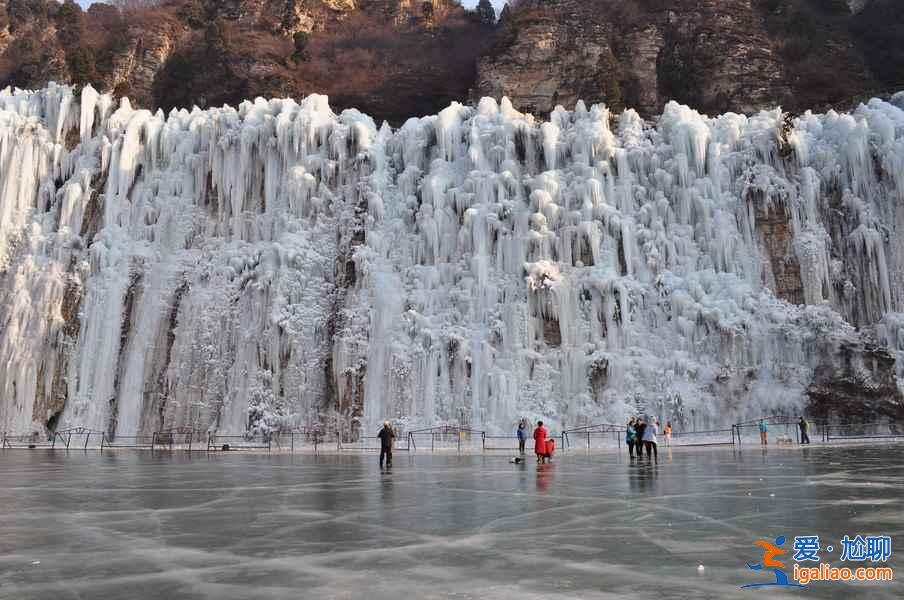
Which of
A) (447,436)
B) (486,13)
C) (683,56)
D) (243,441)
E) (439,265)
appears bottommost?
(243,441)

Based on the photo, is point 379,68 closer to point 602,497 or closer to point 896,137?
point 896,137

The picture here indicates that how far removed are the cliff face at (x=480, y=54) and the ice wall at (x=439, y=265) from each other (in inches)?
393

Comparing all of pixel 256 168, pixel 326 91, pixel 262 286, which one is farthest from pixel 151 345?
pixel 326 91

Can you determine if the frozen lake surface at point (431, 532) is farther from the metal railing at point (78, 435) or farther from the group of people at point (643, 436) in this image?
the metal railing at point (78, 435)

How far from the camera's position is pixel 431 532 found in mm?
7184

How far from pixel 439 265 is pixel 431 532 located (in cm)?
2460

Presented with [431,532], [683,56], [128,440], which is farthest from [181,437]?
[683,56]

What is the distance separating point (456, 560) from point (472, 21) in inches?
2347

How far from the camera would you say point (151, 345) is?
3144 centimetres

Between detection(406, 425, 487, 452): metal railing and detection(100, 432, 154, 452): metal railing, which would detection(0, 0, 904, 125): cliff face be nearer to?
detection(406, 425, 487, 452): metal railing

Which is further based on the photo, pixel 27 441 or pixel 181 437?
pixel 27 441

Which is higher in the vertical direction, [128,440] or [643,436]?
[643,436]

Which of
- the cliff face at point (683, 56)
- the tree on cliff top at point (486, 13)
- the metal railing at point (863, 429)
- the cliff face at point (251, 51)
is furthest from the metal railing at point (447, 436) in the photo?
the tree on cliff top at point (486, 13)

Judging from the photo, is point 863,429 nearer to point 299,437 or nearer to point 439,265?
point 439,265
